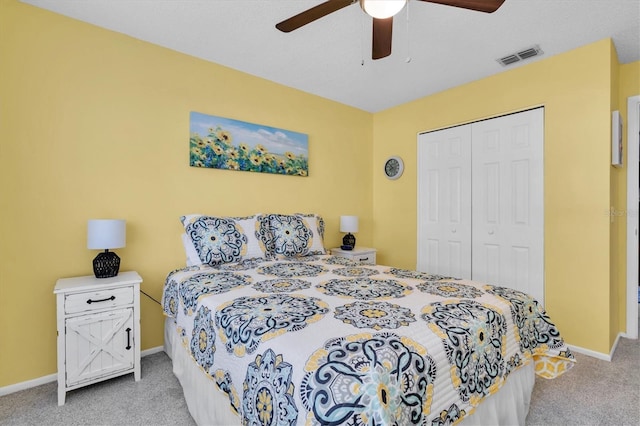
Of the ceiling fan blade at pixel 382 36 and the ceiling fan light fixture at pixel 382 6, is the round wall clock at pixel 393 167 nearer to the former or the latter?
the ceiling fan blade at pixel 382 36

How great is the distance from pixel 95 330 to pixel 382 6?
248 centimetres

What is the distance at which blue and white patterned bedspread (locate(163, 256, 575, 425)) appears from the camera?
0.91 metres

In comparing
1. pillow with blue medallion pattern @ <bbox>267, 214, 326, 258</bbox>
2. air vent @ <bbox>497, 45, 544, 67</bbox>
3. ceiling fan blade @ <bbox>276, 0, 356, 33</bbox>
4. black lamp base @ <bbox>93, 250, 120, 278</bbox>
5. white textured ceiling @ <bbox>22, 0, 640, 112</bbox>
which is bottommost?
black lamp base @ <bbox>93, 250, 120, 278</bbox>

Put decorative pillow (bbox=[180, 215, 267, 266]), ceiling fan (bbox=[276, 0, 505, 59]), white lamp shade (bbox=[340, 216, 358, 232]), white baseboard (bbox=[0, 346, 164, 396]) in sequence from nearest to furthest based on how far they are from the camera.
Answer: ceiling fan (bbox=[276, 0, 505, 59])
white baseboard (bbox=[0, 346, 164, 396])
decorative pillow (bbox=[180, 215, 267, 266])
white lamp shade (bbox=[340, 216, 358, 232])

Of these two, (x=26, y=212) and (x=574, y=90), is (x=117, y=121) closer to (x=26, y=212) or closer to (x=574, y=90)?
(x=26, y=212)

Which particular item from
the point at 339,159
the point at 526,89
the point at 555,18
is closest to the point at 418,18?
the point at 555,18

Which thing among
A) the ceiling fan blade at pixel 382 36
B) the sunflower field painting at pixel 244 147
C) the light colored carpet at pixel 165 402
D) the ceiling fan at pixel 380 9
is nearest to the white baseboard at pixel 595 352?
the light colored carpet at pixel 165 402

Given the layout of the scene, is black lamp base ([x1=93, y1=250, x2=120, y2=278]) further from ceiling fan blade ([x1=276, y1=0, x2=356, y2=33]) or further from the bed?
ceiling fan blade ([x1=276, y1=0, x2=356, y2=33])

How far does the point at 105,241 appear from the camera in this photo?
205 cm

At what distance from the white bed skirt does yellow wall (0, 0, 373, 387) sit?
1.02 meters

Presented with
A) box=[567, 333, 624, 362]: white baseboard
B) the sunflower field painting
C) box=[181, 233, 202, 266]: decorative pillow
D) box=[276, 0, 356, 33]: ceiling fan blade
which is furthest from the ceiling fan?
box=[567, 333, 624, 362]: white baseboard

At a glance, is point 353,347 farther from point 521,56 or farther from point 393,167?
point 393,167

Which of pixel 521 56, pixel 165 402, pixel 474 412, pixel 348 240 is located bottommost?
pixel 165 402

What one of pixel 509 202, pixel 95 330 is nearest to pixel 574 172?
pixel 509 202
